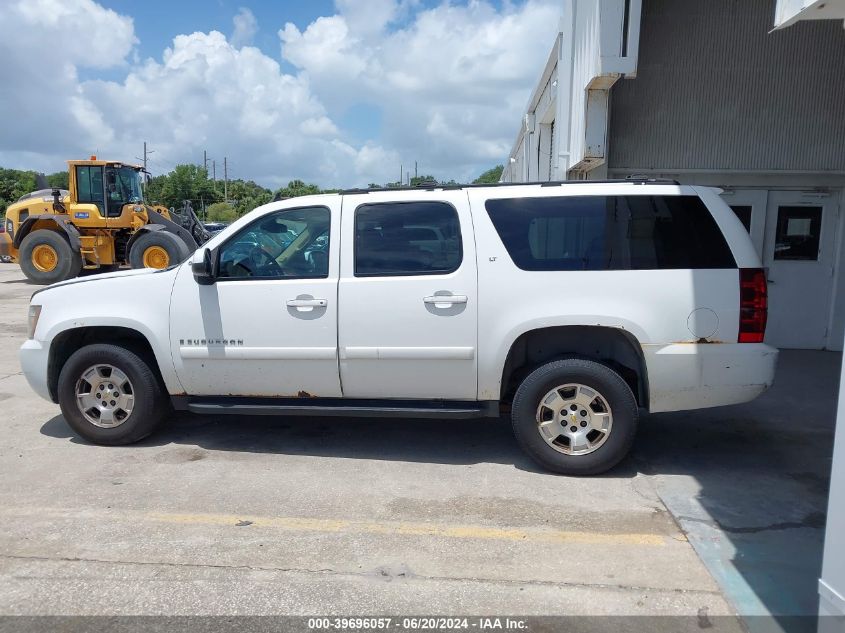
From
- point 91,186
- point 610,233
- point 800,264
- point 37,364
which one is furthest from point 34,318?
point 91,186

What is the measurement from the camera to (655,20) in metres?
8.70

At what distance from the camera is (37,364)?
5.40m

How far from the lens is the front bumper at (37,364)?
17.7 feet

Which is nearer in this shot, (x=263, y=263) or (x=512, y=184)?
(x=512, y=184)

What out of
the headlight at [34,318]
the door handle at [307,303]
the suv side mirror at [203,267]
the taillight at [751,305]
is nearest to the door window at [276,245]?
the suv side mirror at [203,267]

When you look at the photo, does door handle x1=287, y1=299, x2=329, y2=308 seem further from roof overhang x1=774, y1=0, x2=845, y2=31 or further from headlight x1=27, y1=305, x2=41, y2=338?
roof overhang x1=774, y1=0, x2=845, y2=31

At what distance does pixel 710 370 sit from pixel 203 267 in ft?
12.2

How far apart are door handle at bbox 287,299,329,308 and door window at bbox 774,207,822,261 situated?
23.4 feet

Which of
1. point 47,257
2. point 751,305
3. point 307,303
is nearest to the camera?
point 751,305

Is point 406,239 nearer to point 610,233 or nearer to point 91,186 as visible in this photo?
point 610,233

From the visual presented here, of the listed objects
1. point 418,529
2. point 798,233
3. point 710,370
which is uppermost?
point 798,233

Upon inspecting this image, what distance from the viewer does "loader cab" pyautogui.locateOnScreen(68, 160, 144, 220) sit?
17766 mm

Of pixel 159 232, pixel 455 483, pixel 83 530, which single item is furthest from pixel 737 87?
pixel 159 232

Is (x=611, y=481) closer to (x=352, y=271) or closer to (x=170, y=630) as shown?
(x=352, y=271)
